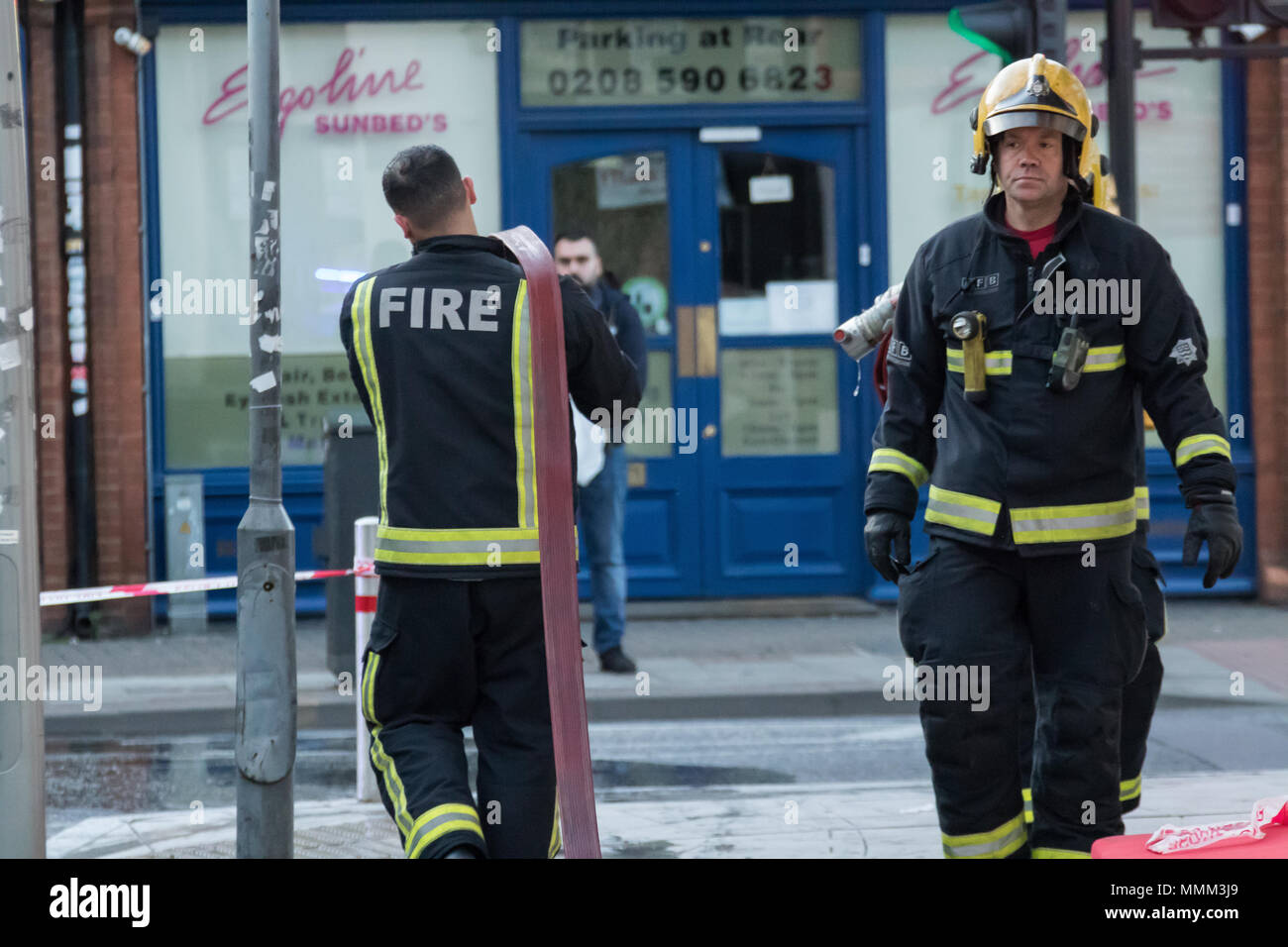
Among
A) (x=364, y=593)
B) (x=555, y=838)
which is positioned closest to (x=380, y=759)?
(x=555, y=838)

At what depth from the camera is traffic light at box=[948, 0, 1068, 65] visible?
693cm

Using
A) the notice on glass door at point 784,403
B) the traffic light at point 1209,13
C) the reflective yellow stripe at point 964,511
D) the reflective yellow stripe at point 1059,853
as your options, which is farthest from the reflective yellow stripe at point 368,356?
the notice on glass door at point 784,403

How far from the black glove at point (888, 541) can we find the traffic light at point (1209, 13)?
403 centimetres

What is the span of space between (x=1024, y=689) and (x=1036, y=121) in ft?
4.34

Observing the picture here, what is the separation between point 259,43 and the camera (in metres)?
4.81

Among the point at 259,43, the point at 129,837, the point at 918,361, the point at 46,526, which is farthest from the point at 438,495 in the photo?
the point at 46,526

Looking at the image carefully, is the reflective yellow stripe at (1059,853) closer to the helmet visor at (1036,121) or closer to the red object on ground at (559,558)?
the red object on ground at (559,558)

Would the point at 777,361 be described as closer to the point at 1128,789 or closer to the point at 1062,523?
the point at 1128,789

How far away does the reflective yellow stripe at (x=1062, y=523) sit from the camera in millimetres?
4113

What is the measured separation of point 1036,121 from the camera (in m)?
4.21

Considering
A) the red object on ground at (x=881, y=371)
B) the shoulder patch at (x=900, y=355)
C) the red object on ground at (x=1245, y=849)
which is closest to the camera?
the red object on ground at (x=1245, y=849)

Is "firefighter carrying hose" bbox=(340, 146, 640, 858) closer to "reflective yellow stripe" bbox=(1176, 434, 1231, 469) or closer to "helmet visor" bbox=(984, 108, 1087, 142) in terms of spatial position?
"helmet visor" bbox=(984, 108, 1087, 142)

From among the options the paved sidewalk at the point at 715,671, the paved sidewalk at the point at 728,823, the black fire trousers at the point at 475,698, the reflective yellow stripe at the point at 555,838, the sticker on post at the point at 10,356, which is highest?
the sticker on post at the point at 10,356

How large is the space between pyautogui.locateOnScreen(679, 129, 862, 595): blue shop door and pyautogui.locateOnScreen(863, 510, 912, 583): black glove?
6822mm
